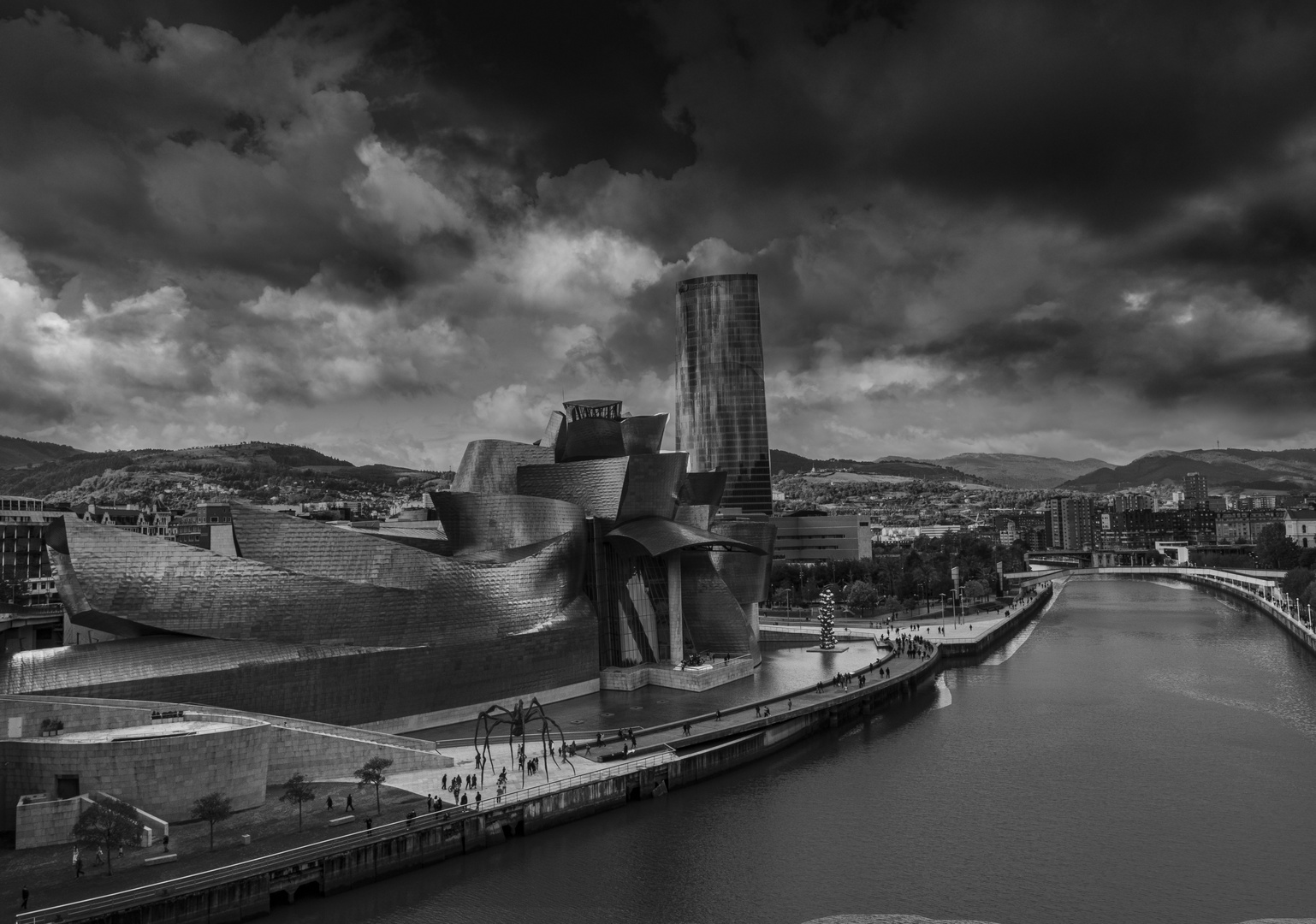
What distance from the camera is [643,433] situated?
6003 centimetres

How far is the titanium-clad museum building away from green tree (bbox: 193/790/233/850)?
732 centimetres

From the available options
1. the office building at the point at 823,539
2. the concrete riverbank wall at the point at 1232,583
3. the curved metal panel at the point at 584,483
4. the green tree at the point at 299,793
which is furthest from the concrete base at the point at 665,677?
the office building at the point at 823,539

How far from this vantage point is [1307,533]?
153375mm

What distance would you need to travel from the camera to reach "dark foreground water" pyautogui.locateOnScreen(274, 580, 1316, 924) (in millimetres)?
23000

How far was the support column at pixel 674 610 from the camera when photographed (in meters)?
50.9

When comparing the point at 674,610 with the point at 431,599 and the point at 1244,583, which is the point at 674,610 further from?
the point at 1244,583

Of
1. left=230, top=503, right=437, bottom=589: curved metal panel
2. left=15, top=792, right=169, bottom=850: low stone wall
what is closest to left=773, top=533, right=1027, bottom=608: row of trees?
left=230, top=503, right=437, bottom=589: curved metal panel

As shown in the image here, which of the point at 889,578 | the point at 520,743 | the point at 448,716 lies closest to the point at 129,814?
the point at 520,743

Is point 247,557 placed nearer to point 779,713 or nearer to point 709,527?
point 779,713

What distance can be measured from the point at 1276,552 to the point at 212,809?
14591cm

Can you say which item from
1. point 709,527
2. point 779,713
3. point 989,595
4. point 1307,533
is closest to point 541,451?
point 709,527

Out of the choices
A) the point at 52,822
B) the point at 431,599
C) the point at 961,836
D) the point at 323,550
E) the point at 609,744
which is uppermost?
the point at 323,550

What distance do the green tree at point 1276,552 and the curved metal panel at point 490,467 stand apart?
116m

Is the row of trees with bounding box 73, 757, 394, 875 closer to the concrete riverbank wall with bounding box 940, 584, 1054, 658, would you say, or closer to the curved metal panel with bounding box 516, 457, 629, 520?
the curved metal panel with bounding box 516, 457, 629, 520
